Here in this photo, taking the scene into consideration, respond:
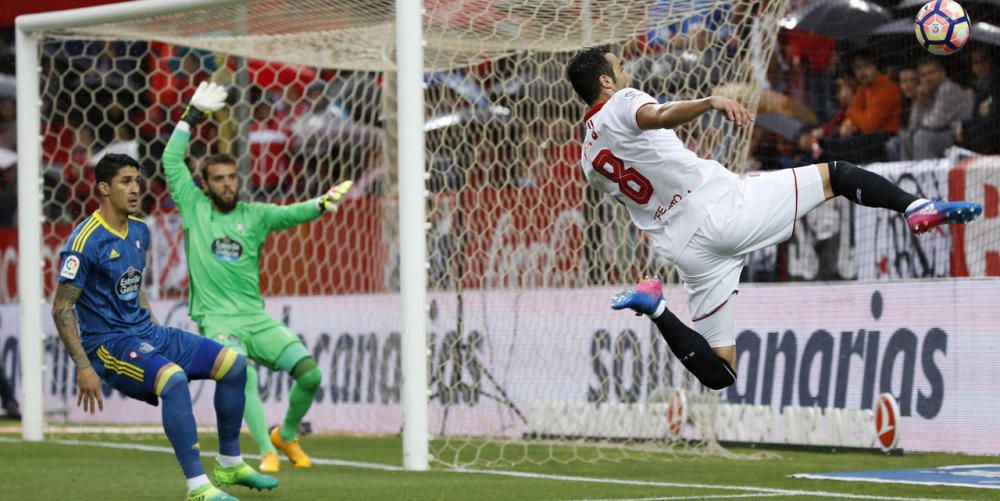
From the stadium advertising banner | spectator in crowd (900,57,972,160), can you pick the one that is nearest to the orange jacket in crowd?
spectator in crowd (900,57,972,160)

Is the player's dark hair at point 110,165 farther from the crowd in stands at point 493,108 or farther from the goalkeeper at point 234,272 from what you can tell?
the crowd in stands at point 493,108

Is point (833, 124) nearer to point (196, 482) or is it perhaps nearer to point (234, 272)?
point (234, 272)

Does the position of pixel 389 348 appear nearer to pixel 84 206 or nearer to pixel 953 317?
pixel 84 206

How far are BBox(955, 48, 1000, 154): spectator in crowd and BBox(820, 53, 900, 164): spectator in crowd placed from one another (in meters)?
0.64

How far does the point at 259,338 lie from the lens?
34.2 feet

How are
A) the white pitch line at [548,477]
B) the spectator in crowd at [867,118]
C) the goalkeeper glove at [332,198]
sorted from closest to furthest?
the white pitch line at [548,477] < the goalkeeper glove at [332,198] < the spectator in crowd at [867,118]

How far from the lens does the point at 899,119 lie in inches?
490

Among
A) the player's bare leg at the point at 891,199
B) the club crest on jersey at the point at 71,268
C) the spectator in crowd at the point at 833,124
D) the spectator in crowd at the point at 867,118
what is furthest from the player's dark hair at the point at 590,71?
the spectator in crowd at the point at 833,124

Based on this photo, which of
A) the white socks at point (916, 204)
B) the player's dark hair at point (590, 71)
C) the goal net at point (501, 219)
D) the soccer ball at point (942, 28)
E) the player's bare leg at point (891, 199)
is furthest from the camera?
the goal net at point (501, 219)

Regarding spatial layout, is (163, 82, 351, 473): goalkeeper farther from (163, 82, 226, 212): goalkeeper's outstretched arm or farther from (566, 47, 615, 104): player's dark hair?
(566, 47, 615, 104): player's dark hair

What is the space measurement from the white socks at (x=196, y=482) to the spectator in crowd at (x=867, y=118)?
6.47m

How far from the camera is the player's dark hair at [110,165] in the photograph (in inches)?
313

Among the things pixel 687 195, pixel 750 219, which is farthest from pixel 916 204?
pixel 687 195

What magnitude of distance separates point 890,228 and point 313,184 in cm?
581
